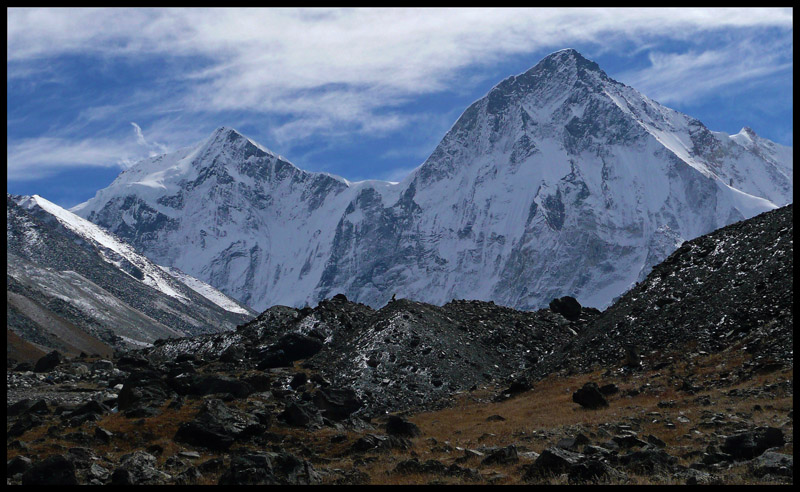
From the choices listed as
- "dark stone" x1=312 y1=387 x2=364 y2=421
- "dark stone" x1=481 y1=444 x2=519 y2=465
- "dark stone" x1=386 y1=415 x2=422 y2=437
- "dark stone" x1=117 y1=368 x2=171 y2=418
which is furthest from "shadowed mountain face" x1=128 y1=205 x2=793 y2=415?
"dark stone" x1=481 y1=444 x2=519 y2=465

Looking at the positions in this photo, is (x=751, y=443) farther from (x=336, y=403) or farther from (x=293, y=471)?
(x=336, y=403)

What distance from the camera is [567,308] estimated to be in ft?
299

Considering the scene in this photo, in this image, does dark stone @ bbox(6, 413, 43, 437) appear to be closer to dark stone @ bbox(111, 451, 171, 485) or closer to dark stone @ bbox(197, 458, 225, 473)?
dark stone @ bbox(111, 451, 171, 485)

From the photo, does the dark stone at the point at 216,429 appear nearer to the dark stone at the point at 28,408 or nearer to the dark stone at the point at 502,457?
the dark stone at the point at 502,457

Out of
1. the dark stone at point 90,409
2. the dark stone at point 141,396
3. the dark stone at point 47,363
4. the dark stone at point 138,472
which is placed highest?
the dark stone at point 47,363

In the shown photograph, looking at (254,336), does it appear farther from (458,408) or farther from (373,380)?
(458,408)

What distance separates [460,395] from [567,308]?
34001mm

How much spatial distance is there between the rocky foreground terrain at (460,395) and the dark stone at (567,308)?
0.67ft

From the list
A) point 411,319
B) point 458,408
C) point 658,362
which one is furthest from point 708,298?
point 411,319

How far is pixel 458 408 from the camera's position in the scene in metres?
55.6

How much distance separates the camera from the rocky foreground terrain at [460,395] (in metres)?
28.2

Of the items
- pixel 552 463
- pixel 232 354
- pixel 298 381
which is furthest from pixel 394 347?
pixel 552 463

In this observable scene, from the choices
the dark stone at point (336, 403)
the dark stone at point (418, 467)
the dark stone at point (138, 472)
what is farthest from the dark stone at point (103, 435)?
the dark stone at point (336, 403)

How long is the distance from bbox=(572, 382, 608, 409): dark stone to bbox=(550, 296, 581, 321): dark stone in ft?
138
